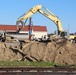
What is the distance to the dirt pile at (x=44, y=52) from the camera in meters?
30.4

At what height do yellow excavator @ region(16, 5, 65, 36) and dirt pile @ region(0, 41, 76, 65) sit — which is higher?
yellow excavator @ region(16, 5, 65, 36)

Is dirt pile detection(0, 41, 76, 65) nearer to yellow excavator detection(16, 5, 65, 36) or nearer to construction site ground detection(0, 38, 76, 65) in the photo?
construction site ground detection(0, 38, 76, 65)

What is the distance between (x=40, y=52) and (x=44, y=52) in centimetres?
42

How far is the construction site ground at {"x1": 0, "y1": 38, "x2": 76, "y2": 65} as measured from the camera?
30.3 metres

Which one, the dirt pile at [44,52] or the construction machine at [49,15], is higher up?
the construction machine at [49,15]

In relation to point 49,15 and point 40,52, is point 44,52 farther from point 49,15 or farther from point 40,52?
point 49,15

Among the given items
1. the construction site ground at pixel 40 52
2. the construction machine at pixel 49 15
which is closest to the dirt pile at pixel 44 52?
the construction site ground at pixel 40 52

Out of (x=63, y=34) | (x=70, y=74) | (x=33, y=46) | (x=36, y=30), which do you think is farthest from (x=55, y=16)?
(x=36, y=30)

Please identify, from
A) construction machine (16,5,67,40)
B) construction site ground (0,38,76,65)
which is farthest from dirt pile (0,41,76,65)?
construction machine (16,5,67,40)

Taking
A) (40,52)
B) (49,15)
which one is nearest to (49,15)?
(49,15)

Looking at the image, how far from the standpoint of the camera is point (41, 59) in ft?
99.5

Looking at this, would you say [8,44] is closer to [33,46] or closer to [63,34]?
[33,46]

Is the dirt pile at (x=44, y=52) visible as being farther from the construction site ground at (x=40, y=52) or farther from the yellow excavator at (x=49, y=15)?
the yellow excavator at (x=49, y=15)

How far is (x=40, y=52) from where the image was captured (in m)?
31.8
